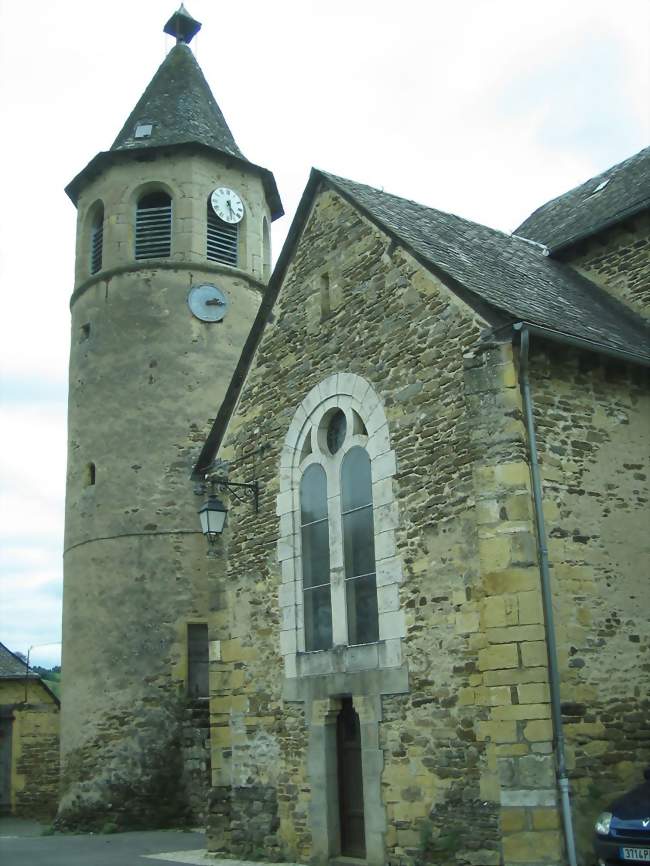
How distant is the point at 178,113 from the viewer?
69.1ft

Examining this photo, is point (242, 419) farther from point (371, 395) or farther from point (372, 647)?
point (372, 647)

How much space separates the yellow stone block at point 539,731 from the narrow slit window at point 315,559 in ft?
10.7

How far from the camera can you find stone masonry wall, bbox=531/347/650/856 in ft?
29.6

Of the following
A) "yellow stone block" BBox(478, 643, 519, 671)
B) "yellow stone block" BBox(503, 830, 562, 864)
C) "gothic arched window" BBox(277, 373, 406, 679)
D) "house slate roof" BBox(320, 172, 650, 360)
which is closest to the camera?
"yellow stone block" BBox(503, 830, 562, 864)

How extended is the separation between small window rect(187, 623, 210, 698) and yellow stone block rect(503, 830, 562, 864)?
937 centimetres

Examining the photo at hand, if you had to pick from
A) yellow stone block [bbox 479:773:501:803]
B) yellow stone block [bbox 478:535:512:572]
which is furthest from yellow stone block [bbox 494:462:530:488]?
yellow stone block [bbox 479:773:501:803]

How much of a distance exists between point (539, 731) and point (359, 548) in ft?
10.6

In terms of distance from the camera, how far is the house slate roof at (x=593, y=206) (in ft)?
44.3

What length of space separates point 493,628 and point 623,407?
2.98m

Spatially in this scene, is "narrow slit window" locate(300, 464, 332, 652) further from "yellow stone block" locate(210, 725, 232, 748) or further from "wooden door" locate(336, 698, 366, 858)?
"yellow stone block" locate(210, 725, 232, 748)

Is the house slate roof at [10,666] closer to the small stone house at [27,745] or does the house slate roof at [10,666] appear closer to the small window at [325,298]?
the small stone house at [27,745]

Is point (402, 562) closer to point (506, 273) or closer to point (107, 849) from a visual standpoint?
point (506, 273)

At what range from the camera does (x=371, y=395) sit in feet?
37.0

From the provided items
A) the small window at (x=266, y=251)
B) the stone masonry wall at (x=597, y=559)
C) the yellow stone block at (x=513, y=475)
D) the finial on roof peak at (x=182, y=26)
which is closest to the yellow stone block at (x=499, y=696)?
the stone masonry wall at (x=597, y=559)
